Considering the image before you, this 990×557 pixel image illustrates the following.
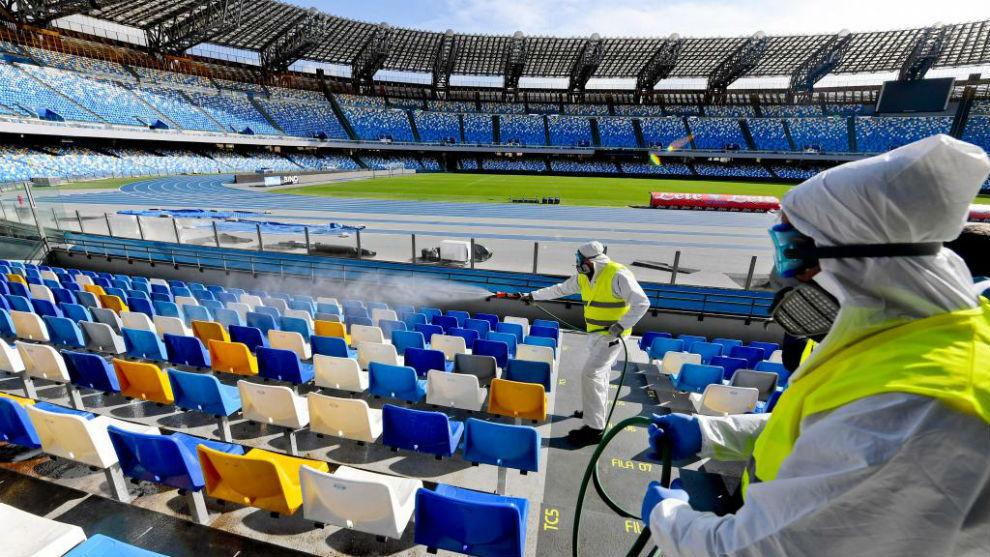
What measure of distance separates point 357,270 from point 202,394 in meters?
7.01

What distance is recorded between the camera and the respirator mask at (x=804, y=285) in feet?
4.07

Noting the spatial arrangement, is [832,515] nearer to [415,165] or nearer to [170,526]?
[170,526]

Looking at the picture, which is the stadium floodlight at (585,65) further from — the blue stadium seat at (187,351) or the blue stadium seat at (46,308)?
the blue stadium seat at (187,351)

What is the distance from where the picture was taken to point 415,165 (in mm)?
60688

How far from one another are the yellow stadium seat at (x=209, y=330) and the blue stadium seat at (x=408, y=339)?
2.64m

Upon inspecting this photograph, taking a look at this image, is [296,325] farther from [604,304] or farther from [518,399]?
[604,304]

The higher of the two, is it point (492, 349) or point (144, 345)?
point (144, 345)

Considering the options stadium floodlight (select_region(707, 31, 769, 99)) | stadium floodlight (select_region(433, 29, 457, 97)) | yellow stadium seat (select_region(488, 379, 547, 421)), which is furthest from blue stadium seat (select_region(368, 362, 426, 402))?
stadium floodlight (select_region(707, 31, 769, 99))

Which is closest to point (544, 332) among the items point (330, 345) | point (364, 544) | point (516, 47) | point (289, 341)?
point (330, 345)

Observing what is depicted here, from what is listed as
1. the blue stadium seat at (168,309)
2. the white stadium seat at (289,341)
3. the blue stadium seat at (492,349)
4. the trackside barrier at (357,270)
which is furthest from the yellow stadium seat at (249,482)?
the trackside barrier at (357,270)

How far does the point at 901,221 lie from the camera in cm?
109

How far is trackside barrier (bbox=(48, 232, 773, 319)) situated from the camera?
9.14m

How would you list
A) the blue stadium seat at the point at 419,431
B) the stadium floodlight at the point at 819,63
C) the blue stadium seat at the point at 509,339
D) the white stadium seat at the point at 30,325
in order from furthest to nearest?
1. the stadium floodlight at the point at 819,63
2. the blue stadium seat at the point at 509,339
3. the white stadium seat at the point at 30,325
4. the blue stadium seat at the point at 419,431

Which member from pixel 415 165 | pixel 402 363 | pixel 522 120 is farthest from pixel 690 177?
pixel 402 363
